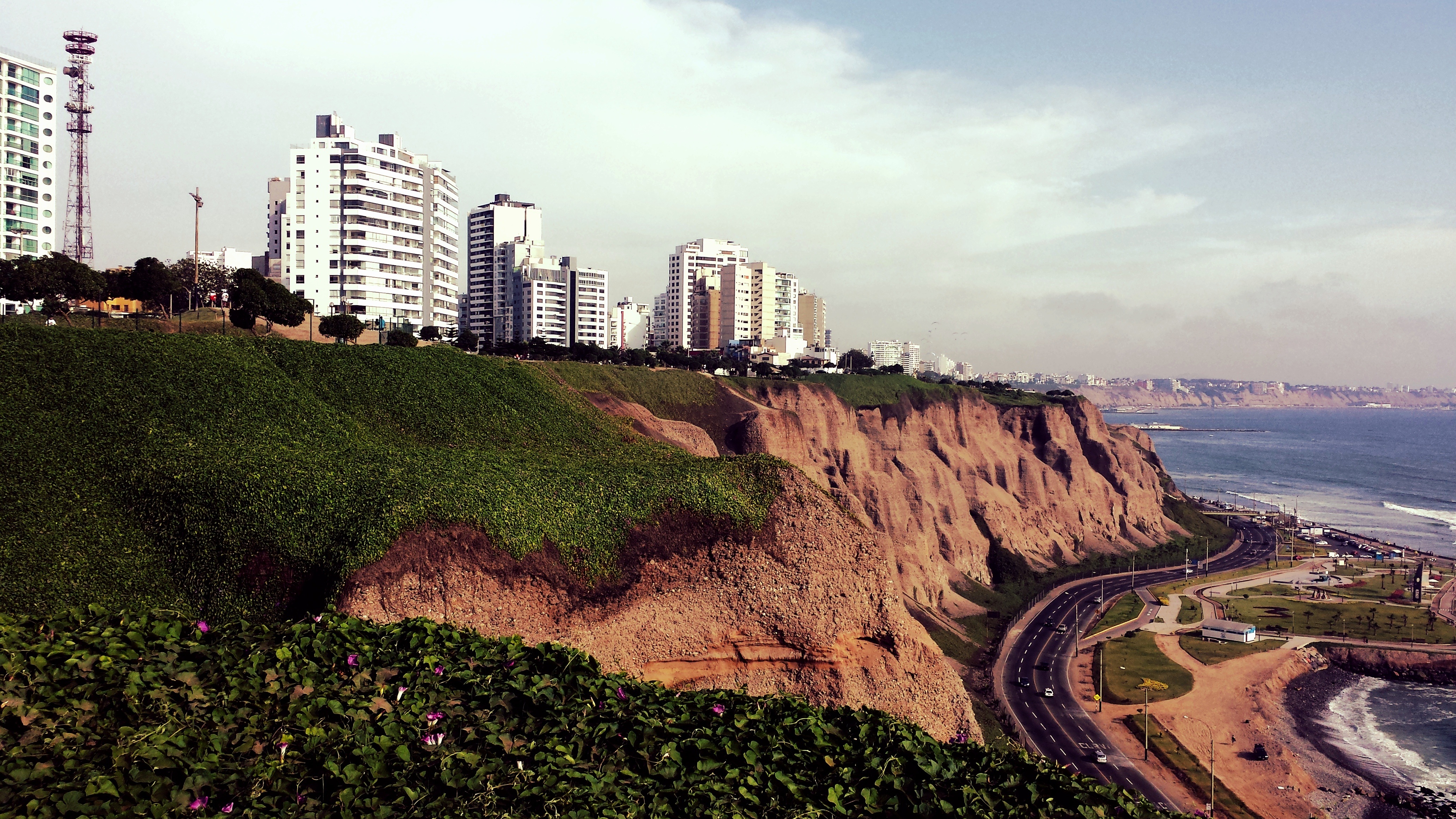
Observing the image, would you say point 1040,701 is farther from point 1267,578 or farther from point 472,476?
point 1267,578

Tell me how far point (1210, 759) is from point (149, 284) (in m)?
75.9

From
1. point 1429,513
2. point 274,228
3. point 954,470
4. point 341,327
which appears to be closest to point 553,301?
point 274,228

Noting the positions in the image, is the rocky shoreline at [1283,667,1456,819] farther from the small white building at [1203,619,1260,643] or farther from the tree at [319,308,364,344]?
the tree at [319,308,364,344]

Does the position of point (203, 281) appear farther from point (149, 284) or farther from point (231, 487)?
point (231, 487)

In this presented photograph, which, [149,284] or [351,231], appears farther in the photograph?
[351,231]

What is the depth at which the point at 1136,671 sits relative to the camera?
63.4 m

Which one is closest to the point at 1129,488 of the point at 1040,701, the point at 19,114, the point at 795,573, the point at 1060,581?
the point at 1060,581

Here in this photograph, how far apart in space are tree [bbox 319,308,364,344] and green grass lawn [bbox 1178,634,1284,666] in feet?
240

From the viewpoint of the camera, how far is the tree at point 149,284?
5241cm

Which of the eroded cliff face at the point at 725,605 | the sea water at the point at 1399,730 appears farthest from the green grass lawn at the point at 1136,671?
the eroded cliff face at the point at 725,605

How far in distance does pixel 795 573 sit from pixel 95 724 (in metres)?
20.6

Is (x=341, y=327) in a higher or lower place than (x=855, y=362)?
lower

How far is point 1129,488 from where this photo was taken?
114m

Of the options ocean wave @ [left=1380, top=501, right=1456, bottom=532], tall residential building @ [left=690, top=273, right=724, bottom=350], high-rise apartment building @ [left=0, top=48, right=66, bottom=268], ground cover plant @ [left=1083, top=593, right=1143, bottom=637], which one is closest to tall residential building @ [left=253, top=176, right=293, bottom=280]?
high-rise apartment building @ [left=0, top=48, right=66, bottom=268]
